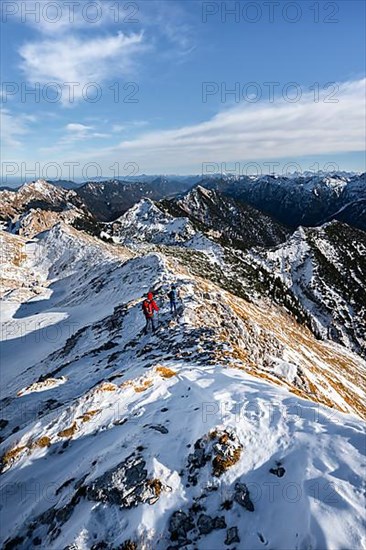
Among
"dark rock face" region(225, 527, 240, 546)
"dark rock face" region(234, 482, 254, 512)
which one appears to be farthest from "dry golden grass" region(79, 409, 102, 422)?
"dark rock face" region(225, 527, 240, 546)

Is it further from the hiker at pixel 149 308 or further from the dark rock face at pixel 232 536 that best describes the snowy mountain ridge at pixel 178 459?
the hiker at pixel 149 308

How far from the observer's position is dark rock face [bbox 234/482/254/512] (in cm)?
821

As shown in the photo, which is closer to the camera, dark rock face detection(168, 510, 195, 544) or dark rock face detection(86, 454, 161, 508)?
dark rock face detection(168, 510, 195, 544)

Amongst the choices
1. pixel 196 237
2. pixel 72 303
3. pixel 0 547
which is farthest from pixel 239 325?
pixel 196 237

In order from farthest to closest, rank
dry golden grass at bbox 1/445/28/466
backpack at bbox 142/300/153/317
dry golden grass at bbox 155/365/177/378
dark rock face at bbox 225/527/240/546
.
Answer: backpack at bbox 142/300/153/317
dry golden grass at bbox 155/365/177/378
dry golden grass at bbox 1/445/28/466
dark rock face at bbox 225/527/240/546

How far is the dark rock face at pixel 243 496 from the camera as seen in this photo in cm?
821

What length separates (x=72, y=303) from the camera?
164 feet

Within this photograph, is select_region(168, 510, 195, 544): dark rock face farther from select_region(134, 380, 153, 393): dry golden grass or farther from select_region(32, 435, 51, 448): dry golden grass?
select_region(134, 380, 153, 393): dry golden grass

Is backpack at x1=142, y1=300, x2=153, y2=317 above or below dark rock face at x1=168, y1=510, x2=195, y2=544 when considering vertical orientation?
above

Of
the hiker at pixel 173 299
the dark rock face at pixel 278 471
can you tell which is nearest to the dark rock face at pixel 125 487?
the dark rock face at pixel 278 471

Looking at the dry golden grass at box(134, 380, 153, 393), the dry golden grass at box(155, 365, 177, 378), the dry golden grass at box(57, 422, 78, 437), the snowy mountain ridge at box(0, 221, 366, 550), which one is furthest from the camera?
the dry golden grass at box(155, 365, 177, 378)

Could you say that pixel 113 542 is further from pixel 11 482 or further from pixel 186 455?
pixel 11 482

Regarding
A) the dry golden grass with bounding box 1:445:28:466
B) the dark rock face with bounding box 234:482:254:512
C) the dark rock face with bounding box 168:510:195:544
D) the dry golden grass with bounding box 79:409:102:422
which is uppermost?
the dark rock face with bounding box 234:482:254:512

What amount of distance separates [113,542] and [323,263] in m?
150
